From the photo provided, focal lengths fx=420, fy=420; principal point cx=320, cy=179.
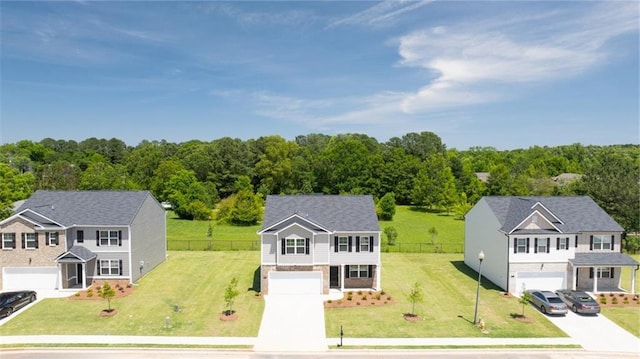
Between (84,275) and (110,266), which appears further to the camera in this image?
(110,266)

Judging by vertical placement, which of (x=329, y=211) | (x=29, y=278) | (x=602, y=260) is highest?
(x=329, y=211)

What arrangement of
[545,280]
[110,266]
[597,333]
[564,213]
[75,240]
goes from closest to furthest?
[597,333] < [545,280] < [75,240] < [110,266] < [564,213]

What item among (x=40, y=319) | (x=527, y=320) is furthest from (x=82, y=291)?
(x=527, y=320)

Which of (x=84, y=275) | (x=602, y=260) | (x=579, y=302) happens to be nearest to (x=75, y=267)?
(x=84, y=275)

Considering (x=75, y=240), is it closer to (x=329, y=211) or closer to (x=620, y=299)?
(x=329, y=211)

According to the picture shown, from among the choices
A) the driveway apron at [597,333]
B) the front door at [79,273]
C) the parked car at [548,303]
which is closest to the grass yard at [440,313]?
the parked car at [548,303]
